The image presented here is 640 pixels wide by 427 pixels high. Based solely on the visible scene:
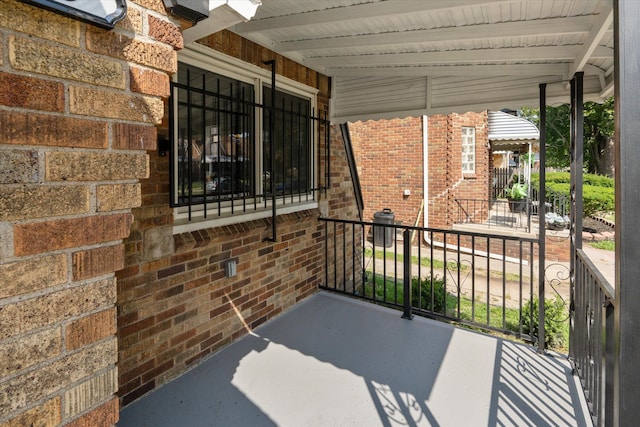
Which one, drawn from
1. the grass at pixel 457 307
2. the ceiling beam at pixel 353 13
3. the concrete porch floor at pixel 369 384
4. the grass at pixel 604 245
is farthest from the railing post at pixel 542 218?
the grass at pixel 604 245

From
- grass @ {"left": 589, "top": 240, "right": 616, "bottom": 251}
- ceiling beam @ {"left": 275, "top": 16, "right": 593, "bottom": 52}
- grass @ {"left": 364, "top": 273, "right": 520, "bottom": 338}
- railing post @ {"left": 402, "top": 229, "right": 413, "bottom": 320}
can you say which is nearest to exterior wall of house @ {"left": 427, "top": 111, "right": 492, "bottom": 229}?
grass @ {"left": 589, "top": 240, "right": 616, "bottom": 251}

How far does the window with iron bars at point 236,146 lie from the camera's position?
277 cm

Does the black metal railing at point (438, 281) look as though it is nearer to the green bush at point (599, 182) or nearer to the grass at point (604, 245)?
the grass at point (604, 245)

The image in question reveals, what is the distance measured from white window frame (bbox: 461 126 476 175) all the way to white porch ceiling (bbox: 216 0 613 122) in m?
6.98

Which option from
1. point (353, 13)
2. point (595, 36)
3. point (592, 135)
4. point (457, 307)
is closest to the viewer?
point (595, 36)

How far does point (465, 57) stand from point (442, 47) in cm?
22

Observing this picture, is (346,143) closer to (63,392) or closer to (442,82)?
(442,82)

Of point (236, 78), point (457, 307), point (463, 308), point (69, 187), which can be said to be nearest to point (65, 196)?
point (69, 187)

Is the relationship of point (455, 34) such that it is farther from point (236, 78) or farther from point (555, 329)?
point (555, 329)

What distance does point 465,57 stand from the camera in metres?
3.13

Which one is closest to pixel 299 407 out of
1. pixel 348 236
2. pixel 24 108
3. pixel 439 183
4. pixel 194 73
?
pixel 24 108

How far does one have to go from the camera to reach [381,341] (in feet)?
10.5

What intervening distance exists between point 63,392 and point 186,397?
1.84m

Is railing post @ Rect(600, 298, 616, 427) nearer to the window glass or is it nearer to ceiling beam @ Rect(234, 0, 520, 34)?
ceiling beam @ Rect(234, 0, 520, 34)
